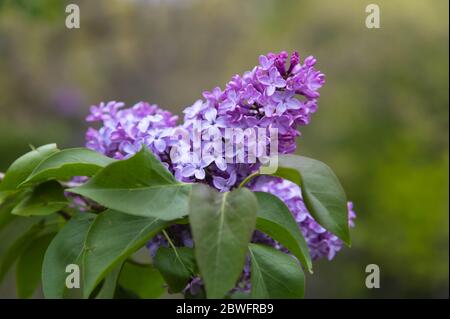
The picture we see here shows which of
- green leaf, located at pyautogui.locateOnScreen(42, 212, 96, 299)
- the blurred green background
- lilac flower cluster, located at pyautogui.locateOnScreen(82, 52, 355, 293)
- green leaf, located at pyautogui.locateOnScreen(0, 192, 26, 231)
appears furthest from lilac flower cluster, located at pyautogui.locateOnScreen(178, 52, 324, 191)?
the blurred green background

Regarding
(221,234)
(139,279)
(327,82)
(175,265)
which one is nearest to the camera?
(221,234)

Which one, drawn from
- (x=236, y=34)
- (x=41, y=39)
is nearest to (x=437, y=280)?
(x=236, y=34)

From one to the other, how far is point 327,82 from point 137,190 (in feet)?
9.79

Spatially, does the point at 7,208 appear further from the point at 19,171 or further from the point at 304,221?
the point at 304,221

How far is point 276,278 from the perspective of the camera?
0.50 m

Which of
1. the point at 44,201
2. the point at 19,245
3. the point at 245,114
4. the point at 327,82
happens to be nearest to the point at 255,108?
the point at 245,114

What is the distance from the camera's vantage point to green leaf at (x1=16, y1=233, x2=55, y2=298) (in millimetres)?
739

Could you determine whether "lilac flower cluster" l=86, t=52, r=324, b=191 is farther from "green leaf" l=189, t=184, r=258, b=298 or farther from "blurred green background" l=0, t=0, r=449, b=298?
"blurred green background" l=0, t=0, r=449, b=298

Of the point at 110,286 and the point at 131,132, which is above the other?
the point at 131,132

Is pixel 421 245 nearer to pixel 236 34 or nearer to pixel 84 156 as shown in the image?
pixel 236 34

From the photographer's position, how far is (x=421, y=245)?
254 centimetres

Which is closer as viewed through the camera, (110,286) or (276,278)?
(276,278)

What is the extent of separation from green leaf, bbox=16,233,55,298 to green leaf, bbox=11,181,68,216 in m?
0.10

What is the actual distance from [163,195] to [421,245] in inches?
87.8
